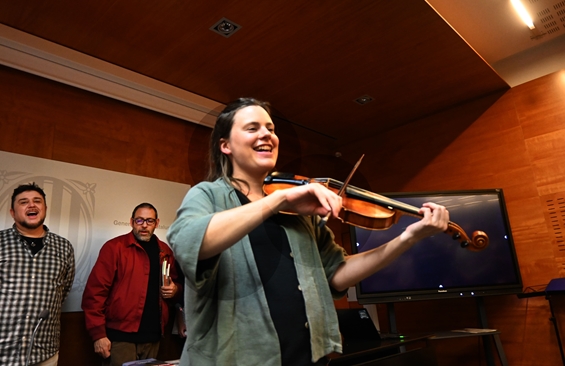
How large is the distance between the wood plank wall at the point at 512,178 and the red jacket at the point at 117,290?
8.13 feet

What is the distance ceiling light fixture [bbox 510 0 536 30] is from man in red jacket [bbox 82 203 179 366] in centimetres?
330

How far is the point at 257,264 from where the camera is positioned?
37.8 inches

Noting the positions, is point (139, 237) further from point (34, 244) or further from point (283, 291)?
point (283, 291)

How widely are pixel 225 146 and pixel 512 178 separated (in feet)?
11.0

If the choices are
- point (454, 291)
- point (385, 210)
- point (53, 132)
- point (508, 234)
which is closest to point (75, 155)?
point (53, 132)

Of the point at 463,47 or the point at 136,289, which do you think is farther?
the point at 463,47

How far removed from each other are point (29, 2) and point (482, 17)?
134 inches

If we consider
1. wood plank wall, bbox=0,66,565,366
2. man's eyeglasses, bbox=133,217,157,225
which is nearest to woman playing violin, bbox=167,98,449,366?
wood plank wall, bbox=0,66,565,366

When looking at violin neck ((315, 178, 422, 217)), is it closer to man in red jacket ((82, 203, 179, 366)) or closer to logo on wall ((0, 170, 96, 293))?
man in red jacket ((82, 203, 179, 366))

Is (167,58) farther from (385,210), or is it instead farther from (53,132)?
(385,210)

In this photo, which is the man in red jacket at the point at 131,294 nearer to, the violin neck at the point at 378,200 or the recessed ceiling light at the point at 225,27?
the recessed ceiling light at the point at 225,27

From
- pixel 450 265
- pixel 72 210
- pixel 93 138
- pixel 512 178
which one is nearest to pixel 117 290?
pixel 72 210

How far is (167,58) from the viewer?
10.7 feet

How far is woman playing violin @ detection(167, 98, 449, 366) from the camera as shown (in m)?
0.84
